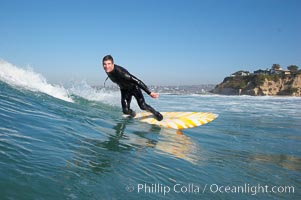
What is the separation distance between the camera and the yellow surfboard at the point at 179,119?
746 centimetres

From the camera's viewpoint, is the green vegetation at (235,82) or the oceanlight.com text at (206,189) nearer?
the oceanlight.com text at (206,189)

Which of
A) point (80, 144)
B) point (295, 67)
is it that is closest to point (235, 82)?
point (295, 67)

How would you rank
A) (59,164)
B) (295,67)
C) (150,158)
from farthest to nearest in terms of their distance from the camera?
(295,67) < (150,158) < (59,164)

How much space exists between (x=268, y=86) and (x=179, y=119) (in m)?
77.4

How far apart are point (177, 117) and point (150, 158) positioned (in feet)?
14.2

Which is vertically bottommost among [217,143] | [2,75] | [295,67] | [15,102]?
[217,143]

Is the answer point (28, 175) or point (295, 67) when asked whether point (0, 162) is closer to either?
point (28, 175)

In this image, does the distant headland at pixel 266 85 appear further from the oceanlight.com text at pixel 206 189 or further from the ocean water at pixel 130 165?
the oceanlight.com text at pixel 206 189

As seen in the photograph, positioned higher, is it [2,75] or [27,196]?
[2,75]

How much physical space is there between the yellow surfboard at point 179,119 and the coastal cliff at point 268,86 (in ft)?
243

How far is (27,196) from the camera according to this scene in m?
2.17

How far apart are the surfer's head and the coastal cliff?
250ft

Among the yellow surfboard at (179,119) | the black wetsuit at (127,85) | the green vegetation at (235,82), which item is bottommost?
the yellow surfboard at (179,119)

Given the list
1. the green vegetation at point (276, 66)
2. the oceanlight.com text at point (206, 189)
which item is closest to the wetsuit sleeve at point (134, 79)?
the oceanlight.com text at point (206, 189)
